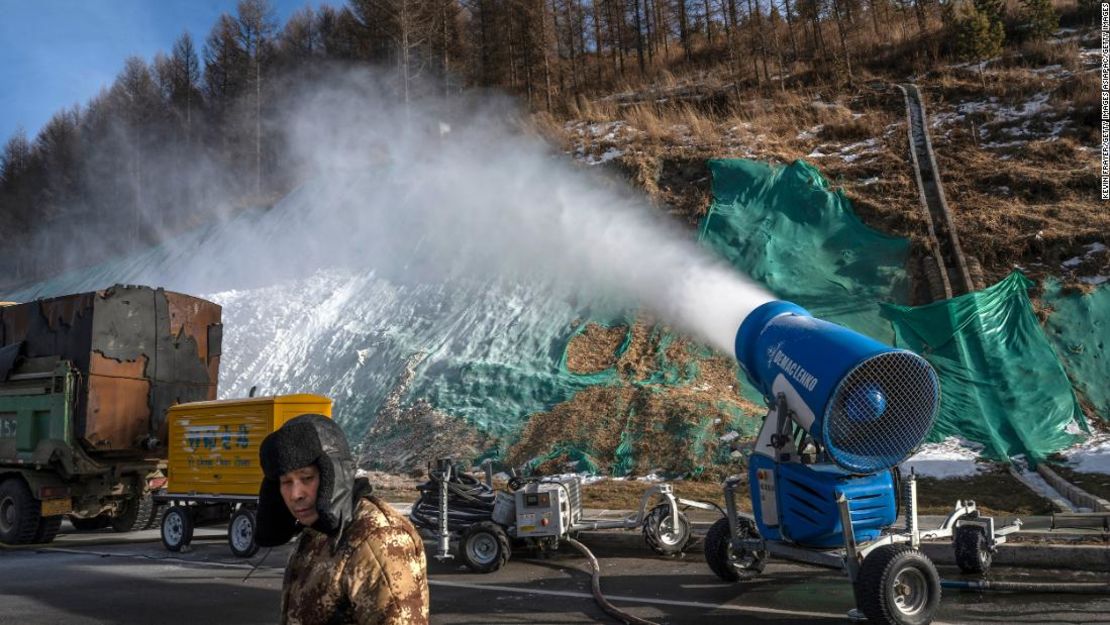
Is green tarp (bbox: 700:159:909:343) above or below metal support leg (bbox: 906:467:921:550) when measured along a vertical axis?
above

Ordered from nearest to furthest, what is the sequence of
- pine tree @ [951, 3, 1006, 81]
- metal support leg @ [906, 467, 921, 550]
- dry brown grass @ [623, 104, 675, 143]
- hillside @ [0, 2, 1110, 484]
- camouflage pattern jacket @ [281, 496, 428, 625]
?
1. camouflage pattern jacket @ [281, 496, 428, 625]
2. metal support leg @ [906, 467, 921, 550]
3. hillside @ [0, 2, 1110, 484]
4. dry brown grass @ [623, 104, 675, 143]
5. pine tree @ [951, 3, 1006, 81]

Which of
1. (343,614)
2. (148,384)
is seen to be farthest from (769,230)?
(343,614)

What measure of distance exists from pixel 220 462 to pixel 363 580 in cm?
998

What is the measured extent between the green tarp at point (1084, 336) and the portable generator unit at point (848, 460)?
9444 millimetres

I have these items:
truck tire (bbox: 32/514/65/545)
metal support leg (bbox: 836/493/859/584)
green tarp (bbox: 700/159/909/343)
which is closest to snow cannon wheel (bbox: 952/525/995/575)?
metal support leg (bbox: 836/493/859/584)

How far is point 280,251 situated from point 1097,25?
106ft

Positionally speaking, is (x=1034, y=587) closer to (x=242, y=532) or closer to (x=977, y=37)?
(x=242, y=532)

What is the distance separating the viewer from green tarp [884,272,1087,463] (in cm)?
1341

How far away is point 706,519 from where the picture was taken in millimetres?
11227

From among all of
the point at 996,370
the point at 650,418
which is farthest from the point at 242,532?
the point at 996,370

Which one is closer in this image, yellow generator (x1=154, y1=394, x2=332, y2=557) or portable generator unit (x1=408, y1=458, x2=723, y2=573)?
portable generator unit (x1=408, y1=458, x2=723, y2=573)

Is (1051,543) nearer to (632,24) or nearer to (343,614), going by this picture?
(343,614)

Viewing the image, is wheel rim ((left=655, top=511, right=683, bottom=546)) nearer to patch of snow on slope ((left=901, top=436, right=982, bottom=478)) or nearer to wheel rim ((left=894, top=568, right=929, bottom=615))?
wheel rim ((left=894, top=568, right=929, bottom=615))

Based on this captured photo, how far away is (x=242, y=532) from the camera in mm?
10477
